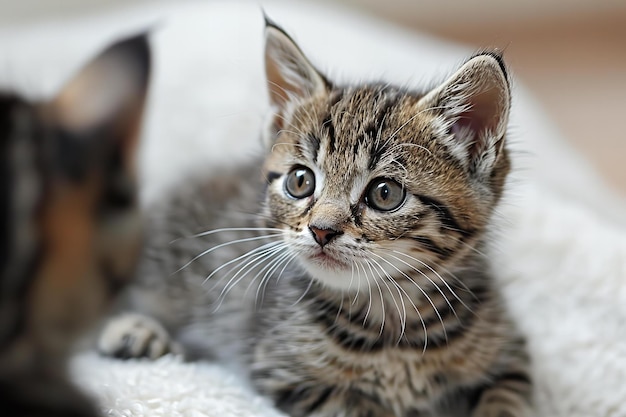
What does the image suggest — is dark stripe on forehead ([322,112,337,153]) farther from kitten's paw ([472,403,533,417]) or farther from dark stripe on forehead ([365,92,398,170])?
kitten's paw ([472,403,533,417])

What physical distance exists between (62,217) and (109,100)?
0.50ft

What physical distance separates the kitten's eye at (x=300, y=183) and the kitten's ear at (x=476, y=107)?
0.21 m

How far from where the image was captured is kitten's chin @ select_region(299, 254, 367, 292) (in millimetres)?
1100

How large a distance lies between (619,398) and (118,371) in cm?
87

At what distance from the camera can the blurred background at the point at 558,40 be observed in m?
3.02

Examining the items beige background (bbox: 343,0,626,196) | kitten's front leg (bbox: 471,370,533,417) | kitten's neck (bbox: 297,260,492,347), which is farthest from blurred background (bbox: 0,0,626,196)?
kitten's neck (bbox: 297,260,492,347)

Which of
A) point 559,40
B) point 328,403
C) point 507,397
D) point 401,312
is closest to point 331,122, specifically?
point 401,312

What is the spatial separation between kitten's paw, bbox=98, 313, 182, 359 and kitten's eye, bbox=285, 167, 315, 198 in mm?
417

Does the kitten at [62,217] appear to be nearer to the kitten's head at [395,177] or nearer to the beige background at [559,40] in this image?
the kitten's head at [395,177]

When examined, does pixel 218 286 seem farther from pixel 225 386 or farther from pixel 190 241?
pixel 225 386

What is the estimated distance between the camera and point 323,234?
3.54ft

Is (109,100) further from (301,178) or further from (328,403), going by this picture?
(328,403)

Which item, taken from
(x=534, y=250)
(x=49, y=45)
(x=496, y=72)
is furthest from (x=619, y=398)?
(x=49, y=45)

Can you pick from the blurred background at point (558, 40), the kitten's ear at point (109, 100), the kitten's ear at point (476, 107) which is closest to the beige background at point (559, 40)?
the blurred background at point (558, 40)
